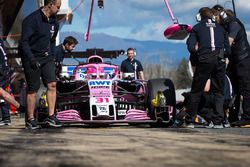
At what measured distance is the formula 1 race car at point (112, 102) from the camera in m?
9.34

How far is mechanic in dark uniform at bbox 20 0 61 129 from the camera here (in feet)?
27.9

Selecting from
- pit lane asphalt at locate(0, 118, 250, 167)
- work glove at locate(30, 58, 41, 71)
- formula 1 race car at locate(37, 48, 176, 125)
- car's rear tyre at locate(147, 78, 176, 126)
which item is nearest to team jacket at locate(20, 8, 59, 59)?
work glove at locate(30, 58, 41, 71)

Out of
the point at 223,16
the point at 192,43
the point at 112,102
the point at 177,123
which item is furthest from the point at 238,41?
the point at 112,102

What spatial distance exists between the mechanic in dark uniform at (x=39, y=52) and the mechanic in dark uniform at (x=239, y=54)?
9.53 feet

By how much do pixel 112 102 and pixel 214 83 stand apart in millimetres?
1720

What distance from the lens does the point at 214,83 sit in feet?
31.0

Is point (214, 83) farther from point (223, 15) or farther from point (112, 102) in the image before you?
point (112, 102)

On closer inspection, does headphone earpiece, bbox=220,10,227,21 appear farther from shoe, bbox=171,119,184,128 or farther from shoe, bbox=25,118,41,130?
shoe, bbox=25,118,41,130

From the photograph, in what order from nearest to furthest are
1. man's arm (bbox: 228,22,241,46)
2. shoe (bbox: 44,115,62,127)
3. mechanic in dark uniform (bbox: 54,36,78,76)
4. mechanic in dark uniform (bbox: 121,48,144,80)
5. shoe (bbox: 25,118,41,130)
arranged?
shoe (bbox: 25,118,41,130), shoe (bbox: 44,115,62,127), man's arm (bbox: 228,22,241,46), mechanic in dark uniform (bbox: 54,36,78,76), mechanic in dark uniform (bbox: 121,48,144,80)

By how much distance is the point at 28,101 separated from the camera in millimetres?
8766

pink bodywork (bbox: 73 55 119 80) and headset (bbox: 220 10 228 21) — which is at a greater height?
headset (bbox: 220 10 228 21)

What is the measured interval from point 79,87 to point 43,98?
0.82 m

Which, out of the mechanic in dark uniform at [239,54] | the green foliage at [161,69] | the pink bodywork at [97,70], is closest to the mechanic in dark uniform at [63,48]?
the pink bodywork at [97,70]

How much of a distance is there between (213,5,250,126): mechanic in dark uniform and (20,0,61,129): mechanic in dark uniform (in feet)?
9.53
